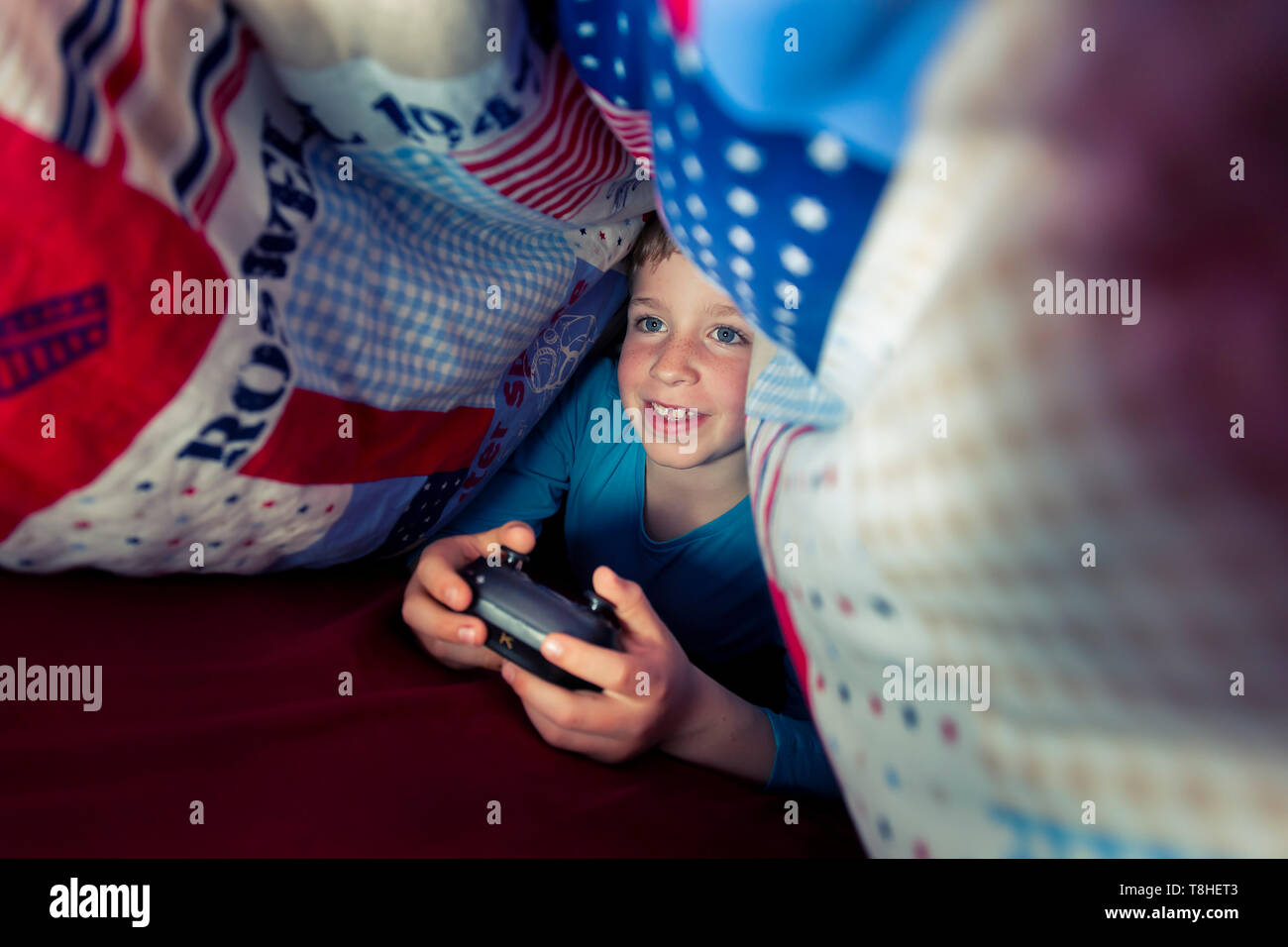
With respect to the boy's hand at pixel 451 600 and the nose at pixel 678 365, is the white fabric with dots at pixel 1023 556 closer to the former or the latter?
the boy's hand at pixel 451 600

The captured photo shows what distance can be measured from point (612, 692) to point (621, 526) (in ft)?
1.54

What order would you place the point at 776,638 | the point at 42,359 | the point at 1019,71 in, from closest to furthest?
the point at 1019,71 < the point at 42,359 < the point at 776,638

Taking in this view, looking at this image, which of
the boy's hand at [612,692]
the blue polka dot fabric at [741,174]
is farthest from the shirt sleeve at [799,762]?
the blue polka dot fabric at [741,174]

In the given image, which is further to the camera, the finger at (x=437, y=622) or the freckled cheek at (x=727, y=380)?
the freckled cheek at (x=727, y=380)

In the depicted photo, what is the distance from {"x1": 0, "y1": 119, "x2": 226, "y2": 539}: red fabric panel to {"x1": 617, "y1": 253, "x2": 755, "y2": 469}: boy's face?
0.52 metres

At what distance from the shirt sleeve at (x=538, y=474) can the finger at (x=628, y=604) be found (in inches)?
12.4

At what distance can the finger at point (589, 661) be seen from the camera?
473 mm

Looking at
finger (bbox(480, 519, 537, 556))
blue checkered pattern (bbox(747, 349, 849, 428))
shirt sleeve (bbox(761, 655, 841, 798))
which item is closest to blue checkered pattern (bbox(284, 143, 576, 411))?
finger (bbox(480, 519, 537, 556))

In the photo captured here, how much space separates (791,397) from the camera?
16.5 inches

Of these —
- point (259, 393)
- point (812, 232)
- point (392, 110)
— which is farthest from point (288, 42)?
point (812, 232)

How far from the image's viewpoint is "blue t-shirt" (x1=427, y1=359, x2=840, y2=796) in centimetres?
87

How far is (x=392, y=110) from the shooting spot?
1.32 feet

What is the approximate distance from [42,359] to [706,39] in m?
0.31

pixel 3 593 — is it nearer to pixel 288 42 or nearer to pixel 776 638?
pixel 288 42
